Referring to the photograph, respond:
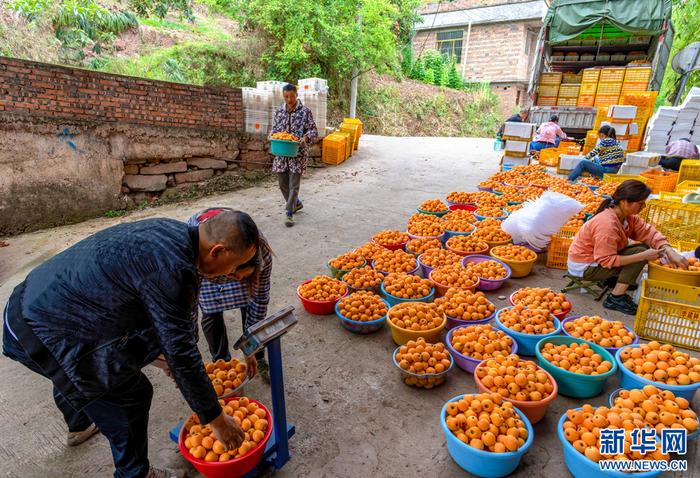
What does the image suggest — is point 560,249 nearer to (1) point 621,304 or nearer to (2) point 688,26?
(1) point 621,304

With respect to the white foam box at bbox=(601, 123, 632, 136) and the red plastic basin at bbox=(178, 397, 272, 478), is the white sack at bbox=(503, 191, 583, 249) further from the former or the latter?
the white foam box at bbox=(601, 123, 632, 136)

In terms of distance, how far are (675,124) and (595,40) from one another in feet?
13.1

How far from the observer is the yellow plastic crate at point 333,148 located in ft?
34.5

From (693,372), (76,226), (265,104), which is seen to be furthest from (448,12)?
(693,372)

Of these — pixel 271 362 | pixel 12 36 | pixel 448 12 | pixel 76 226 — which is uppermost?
pixel 448 12

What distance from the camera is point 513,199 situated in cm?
645

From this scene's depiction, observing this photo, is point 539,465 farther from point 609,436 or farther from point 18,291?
point 18,291

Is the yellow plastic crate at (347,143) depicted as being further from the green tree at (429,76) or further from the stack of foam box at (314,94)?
the green tree at (429,76)

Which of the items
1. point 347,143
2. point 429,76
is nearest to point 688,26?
point 429,76

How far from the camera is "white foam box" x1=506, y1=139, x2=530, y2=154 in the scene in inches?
379

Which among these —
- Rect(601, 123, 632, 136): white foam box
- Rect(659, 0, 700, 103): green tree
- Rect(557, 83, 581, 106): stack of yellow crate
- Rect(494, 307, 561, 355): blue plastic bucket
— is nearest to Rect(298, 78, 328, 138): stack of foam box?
Rect(601, 123, 632, 136): white foam box

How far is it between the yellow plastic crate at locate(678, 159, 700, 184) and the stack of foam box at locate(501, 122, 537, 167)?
10.6 ft

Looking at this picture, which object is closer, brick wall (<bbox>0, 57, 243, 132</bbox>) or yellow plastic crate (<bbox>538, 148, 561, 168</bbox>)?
brick wall (<bbox>0, 57, 243, 132</bbox>)

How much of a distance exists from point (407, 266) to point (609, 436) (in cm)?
254
